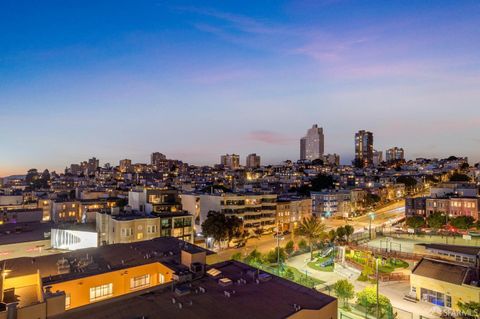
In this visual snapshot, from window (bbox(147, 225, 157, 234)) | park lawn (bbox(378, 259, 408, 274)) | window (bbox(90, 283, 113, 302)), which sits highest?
window (bbox(90, 283, 113, 302))

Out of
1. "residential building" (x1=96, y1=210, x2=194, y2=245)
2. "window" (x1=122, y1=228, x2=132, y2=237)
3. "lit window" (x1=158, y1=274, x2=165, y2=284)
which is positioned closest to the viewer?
"lit window" (x1=158, y1=274, x2=165, y2=284)

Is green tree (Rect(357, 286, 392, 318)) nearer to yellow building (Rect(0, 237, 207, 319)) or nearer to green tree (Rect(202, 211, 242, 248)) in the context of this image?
yellow building (Rect(0, 237, 207, 319))

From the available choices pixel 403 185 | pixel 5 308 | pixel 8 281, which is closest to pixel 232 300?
pixel 5 308

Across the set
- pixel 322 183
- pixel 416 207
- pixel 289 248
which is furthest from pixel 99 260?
pixel 322 183

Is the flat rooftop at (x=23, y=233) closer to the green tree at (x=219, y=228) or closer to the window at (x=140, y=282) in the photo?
the green tree at (x=219, y=228)

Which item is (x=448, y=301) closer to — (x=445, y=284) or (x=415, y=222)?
(x=445, y=284)

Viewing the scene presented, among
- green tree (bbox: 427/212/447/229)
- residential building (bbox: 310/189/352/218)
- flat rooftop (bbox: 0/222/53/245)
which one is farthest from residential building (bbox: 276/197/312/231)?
flat rooftop (bbox: 0/222/53/245)

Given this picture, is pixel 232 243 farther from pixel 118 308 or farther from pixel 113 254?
pixel 118 308
